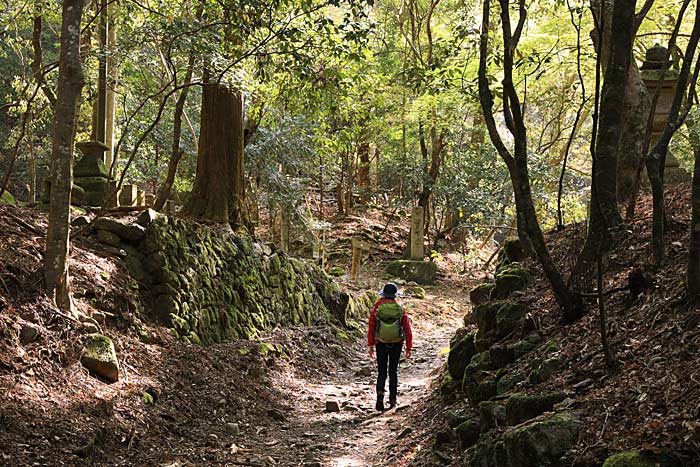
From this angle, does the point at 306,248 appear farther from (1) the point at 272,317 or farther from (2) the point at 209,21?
(2) the point at 209,21

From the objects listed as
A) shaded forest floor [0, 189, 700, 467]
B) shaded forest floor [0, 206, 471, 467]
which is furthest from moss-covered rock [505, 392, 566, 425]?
shaded forest floor [0, 206, 471, 467]

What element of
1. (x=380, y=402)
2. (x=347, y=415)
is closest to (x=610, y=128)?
(x=380, y=402)

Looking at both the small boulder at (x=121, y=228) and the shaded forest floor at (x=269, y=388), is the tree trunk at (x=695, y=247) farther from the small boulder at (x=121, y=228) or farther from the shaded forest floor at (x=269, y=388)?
the small boulder at (x=121, y=228)

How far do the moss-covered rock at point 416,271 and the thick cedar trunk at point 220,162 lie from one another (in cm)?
1080

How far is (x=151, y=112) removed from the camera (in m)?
19.5

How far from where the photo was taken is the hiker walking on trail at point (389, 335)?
26.2 ft

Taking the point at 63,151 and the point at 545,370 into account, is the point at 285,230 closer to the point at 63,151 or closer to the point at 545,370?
the point at 63,151

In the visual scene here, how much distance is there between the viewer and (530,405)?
13.3ft

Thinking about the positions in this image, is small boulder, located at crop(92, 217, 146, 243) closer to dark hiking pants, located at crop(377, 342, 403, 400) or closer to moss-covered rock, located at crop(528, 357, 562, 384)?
dark hiking pants, located at crop(377, 342, 403, 400)

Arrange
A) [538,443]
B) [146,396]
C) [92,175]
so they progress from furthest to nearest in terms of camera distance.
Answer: [92,175], [146,396], [538,443]

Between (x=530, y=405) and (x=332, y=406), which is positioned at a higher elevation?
(x=530, y=405)

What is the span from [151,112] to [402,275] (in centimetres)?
1033

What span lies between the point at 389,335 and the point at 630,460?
5296mm

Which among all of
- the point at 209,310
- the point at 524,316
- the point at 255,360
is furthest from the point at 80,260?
the point at 524,316
